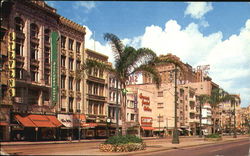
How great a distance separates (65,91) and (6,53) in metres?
15.4

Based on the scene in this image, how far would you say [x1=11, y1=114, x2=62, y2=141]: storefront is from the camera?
167ft

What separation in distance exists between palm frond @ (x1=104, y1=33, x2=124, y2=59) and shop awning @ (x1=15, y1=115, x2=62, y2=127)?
2324 centimetres

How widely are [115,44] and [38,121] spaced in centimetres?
2595

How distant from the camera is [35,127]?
54094 mm

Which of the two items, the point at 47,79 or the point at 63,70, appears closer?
the point at 47,79

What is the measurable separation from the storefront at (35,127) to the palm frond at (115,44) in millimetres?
23241

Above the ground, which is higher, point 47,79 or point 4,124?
point 47,79

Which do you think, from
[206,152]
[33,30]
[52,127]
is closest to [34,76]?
[33,30]

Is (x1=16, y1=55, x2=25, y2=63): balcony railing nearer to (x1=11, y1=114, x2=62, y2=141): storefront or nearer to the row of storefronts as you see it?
the row of storefronts

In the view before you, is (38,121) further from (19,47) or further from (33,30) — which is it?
(33,30)

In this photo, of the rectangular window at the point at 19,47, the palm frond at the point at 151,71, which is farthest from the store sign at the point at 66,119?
the palm frond at the point at 151,71

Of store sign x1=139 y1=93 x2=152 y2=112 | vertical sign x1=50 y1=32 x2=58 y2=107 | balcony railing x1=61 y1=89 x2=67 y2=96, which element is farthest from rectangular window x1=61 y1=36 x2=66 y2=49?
store sign x1=139 y1=93 x2=152 y2=112

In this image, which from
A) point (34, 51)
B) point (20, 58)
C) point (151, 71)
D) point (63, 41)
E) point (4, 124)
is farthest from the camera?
point (63, 41)

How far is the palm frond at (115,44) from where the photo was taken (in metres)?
32.8
